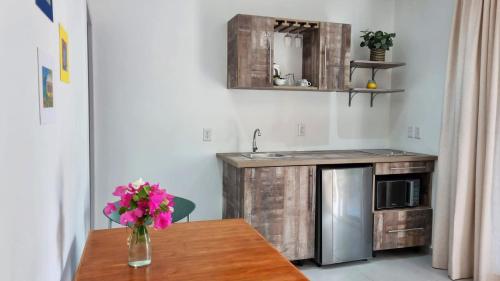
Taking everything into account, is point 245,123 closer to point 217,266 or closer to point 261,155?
point 261,155

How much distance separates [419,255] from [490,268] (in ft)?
2.48

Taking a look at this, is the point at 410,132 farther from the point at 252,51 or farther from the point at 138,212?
the point at 138,212

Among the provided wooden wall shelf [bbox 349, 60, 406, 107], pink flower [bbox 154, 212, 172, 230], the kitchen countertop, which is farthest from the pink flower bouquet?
wooden wall shelf [bbox 349, 60, 406, 107]

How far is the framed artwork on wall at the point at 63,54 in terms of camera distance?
146cm

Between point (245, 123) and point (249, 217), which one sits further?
point (245, 123)

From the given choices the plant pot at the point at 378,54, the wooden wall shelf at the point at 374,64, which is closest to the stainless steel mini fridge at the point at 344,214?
the wooden wall shelf at the point at 374,64

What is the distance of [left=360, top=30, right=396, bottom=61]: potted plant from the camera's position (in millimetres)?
3814

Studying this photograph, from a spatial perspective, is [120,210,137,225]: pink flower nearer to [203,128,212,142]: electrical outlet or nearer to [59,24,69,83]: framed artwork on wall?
[59,24,69,83]: framed artwork on wall

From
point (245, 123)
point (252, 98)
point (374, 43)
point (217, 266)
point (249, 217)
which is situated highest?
point (374, 43)

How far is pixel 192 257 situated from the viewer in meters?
1.49

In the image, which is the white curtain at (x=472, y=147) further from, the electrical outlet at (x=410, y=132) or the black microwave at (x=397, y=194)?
the electrical outlet at (x=410, y=132)

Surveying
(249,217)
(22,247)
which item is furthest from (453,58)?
(22,247)

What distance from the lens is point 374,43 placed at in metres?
3.85

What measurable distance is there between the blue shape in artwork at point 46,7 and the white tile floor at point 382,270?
2731mm
